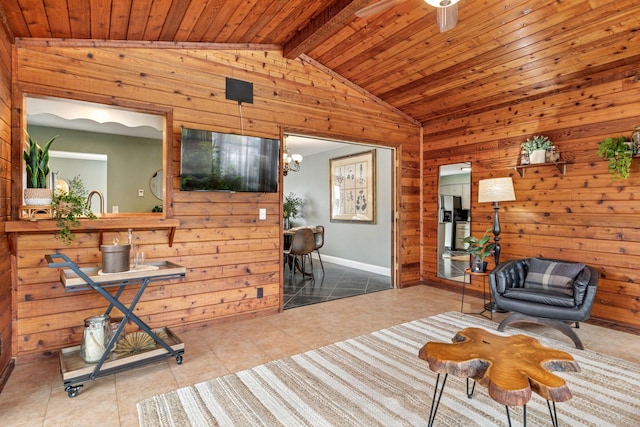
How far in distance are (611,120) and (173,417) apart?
459 centimetres

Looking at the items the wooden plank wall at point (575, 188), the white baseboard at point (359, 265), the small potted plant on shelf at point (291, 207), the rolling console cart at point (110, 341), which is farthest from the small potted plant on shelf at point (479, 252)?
the small potted plant on shelf at point (291, 207)

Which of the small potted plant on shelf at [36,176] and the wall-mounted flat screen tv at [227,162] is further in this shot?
the wall-mounted flat screen tv at [227,162]

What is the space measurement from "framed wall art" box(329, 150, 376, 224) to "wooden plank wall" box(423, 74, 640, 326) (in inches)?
76.6

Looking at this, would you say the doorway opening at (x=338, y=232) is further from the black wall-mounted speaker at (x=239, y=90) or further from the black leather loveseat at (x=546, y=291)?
the black leather loveseat at (x=546, y=291)

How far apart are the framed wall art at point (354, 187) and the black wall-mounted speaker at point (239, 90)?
122 inches

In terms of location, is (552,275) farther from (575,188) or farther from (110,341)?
(110,341)

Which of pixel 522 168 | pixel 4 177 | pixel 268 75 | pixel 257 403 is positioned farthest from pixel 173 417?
pixel 522 168

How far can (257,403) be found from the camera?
207 cm

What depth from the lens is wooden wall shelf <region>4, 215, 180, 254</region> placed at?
7.95 ft

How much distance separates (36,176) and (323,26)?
2.66 meters

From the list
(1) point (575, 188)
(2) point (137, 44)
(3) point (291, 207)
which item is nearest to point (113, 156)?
(2) point (137, 44)

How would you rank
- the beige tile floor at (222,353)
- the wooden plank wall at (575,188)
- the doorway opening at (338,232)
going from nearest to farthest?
the beige tile floor at (222,353)
the wooden plank wall at (575,188)
the doorway opening at (338,232)

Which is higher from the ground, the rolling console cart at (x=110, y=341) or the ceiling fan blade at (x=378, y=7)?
the ceiling fan blade at (x=378, y=7)

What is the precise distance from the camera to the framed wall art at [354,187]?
6.31 m
